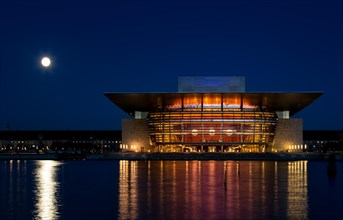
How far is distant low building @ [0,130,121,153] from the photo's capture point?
144m

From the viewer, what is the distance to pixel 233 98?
95.6 m

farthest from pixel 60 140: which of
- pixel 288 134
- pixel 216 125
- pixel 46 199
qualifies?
pixel 46 199

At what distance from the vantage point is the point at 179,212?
24.4 m

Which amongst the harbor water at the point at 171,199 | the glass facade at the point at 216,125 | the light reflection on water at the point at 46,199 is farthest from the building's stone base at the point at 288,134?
the light reflection on water at the point at 46,199

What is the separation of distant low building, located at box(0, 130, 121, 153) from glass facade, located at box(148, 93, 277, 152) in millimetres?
45504

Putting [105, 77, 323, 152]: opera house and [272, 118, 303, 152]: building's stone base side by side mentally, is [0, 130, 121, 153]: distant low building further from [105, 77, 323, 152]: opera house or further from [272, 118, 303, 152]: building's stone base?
[272, 118, 303, 152]: building's stone base

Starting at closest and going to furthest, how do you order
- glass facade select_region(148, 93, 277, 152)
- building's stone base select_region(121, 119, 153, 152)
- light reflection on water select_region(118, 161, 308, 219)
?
light reflection on water select_region(118, 161, 308, 219)
glass facade select_region(148, 93, 277, 152)
building's stone base select_region(121, 119, 153, 152)

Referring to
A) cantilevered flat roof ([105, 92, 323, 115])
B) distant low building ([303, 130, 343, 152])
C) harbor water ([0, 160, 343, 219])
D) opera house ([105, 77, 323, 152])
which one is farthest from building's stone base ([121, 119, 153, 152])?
harbor water ([0, 160, 343, 219])

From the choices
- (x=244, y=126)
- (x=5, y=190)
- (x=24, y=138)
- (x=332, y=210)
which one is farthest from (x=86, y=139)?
(x=332, y=210)

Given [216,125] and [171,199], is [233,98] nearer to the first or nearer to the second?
[216,125]

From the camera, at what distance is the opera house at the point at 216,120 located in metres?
96.8

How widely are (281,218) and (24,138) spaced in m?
133

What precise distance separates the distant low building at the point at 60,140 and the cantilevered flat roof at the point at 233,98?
44751mm

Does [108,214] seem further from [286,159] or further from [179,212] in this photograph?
[286,159]
